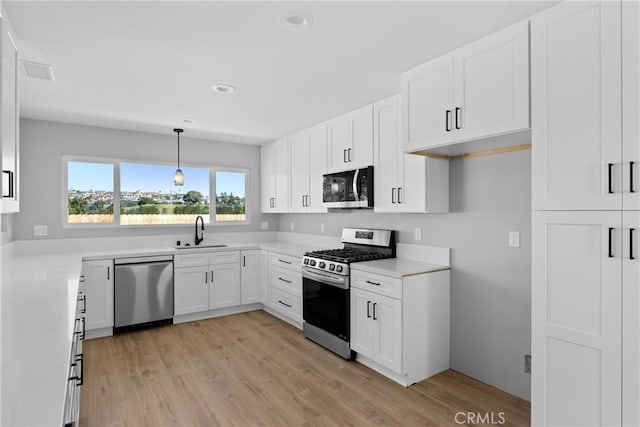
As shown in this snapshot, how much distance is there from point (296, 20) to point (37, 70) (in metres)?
2.08

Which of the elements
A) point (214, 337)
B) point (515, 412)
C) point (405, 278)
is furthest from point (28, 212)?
point (515, 412)

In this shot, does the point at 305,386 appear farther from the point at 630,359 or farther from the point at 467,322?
the point at 630,359

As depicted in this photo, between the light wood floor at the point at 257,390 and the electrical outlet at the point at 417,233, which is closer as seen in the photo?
the light wood floor at the point at 257,390

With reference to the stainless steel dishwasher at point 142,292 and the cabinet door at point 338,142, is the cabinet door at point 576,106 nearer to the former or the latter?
the cabinet door at point 338,142

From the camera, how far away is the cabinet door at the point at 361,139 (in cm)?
350

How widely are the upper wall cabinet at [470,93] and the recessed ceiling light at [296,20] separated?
3.23 ft

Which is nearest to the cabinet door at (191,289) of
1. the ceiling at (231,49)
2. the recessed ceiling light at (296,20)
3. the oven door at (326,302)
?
the oven door at (326,302)

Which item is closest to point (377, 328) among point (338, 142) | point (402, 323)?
point (402, 323)

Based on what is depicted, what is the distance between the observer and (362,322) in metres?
3.15

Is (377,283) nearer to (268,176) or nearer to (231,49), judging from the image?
(231,49)

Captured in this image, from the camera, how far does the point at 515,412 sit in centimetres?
246

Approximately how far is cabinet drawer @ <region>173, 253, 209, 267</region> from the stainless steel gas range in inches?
57.6

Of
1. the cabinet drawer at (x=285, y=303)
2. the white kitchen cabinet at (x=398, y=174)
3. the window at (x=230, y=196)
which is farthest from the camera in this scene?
the window at (x=230, y=196)

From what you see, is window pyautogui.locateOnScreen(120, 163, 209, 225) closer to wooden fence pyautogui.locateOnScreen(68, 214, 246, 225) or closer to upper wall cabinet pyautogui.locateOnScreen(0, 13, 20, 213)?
wooden fence pyautogui.locateOnScreen(68, 214, 246, 225)
